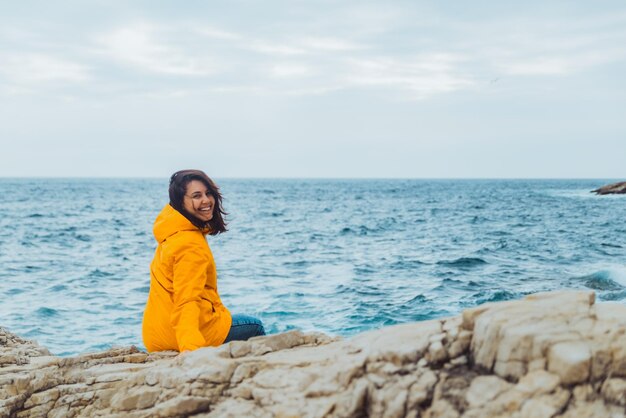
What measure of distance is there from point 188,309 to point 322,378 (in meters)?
1.65

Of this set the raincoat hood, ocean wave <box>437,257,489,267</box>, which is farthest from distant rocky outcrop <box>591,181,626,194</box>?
the raincoat hood

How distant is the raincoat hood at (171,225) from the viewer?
5.32 m

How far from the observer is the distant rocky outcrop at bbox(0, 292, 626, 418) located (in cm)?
329

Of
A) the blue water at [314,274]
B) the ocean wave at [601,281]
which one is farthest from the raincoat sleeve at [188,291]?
the ocean wave at [601,281]

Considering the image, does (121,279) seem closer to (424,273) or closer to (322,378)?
(424,273)

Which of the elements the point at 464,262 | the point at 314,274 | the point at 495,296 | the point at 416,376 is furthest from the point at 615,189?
the point at 416,376

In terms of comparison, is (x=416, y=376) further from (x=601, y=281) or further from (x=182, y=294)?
(x=601, y=281)

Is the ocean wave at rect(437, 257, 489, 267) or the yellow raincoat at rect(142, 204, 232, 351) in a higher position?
Answer: the yellow raincoat at rect(142, 204, 232, 351)

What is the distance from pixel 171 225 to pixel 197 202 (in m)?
0.29

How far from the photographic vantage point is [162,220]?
5391 mm

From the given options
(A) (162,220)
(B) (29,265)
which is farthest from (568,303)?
(B) (29,265)

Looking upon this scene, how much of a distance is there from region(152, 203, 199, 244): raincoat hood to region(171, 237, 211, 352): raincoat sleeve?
200mm

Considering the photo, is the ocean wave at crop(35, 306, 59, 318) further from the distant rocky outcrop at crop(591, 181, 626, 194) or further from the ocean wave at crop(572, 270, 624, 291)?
the distant rocky outcrop at crop(591, 181, 626, 194)

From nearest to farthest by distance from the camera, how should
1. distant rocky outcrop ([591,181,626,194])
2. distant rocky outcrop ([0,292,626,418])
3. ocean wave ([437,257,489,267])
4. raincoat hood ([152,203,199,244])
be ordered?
distant rocky outcrop ([0,292,626,418]) → raincoat hood ([152,203,199,244]) → ocean wave ([437,257,489,267]) → distant rocky outcrop ([591,181,626,194])
